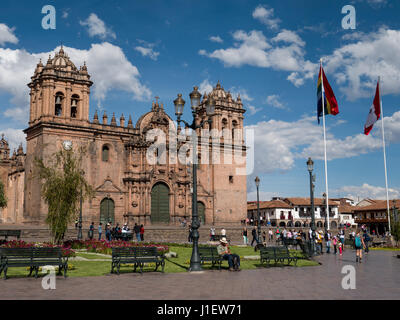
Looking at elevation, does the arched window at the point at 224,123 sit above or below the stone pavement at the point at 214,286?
above

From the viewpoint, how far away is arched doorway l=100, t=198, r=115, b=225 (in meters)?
41.7

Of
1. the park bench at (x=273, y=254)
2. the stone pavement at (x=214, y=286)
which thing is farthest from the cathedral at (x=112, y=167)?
the stone pavement at (x=214, y=286)

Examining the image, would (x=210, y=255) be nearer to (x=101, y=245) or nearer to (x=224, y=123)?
(x=101, y=245)

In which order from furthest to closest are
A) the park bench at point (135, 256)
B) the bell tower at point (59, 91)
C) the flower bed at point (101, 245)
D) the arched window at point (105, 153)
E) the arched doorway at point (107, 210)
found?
the arched window at point (105, 153), the arched doorway at point (107, 210), the bell tower at point (59, 91), the flower bed at point (101, 245), the park bench at point (135, 256)

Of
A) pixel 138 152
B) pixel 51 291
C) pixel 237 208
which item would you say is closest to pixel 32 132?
pixel 138 152

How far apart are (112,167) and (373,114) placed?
25611 millimetres

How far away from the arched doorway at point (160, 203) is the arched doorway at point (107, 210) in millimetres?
4531

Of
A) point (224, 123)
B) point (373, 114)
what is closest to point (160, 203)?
point (224, 123)

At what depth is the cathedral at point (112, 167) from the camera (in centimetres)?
4009

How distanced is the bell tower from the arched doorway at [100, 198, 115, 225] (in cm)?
862

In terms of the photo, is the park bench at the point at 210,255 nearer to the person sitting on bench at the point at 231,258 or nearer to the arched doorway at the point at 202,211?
the person sitting on bench at the point at 231,258

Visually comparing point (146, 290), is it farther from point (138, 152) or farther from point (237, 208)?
point (237, 208)

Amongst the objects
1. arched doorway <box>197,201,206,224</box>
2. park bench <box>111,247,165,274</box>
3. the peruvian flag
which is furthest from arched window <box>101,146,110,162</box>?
park bench <box>111,247,165,274</box>
